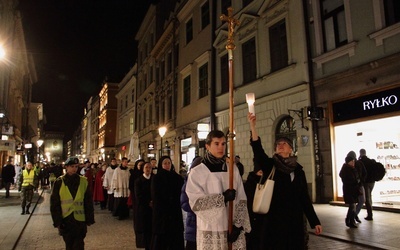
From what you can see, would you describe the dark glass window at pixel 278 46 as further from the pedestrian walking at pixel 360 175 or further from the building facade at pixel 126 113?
the building facade at pixel 126 113

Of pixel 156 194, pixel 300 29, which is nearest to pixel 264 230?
pixel 156 194

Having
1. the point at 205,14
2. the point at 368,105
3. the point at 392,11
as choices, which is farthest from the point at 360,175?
the point at 205,14

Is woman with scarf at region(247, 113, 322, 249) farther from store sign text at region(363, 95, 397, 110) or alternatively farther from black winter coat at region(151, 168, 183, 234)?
store sign text at region(363, 95, 397, 110)

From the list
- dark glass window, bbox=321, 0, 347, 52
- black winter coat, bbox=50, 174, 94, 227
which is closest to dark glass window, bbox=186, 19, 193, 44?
dark glass window, bbox=321, 0, 347, 52

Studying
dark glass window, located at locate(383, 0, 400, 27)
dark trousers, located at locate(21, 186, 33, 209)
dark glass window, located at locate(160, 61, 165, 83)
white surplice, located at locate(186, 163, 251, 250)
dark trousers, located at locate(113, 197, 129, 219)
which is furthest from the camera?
dark glass window, located at locate(160, 61, 165, 83)

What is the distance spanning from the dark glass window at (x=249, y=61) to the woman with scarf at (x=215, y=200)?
14.2 m

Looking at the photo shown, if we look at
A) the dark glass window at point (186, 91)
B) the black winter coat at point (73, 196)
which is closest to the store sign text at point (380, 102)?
the black winter coat at point (73, 196)

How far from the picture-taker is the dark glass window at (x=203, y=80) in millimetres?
22423

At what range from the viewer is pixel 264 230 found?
3.99 meters

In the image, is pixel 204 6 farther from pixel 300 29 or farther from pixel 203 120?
pixel 300 29

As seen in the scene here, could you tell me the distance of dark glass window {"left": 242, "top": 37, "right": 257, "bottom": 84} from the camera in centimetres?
1770

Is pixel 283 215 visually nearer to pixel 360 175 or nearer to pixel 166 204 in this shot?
pixel 166 204

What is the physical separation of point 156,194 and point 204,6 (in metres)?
19.6

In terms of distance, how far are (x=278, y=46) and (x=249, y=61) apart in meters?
2.57
